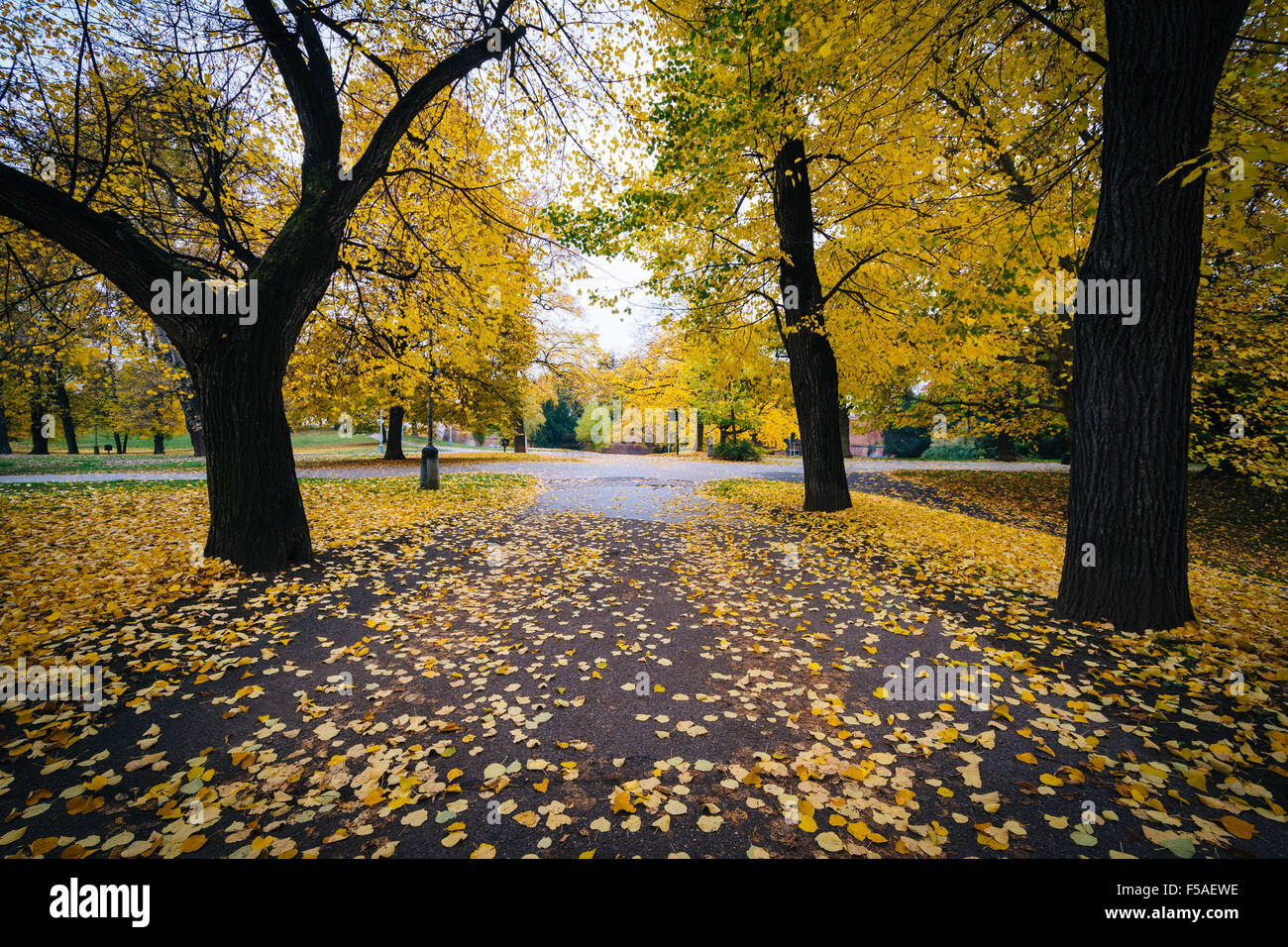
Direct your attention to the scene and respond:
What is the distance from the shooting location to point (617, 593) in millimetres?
6043

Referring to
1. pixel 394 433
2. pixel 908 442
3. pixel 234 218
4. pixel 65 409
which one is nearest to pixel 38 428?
pixel 65 409

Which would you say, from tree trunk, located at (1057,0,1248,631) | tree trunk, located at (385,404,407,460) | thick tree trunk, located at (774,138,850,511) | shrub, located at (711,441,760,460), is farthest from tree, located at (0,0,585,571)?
shrub, located at (711,441,760,460)

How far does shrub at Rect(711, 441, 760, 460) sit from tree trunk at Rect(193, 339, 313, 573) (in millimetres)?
22860

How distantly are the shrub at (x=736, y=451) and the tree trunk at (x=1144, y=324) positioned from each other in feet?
72.5

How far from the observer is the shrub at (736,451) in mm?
26938

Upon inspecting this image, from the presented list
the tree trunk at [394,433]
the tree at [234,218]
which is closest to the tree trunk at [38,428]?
the tree trunk at [394,433]

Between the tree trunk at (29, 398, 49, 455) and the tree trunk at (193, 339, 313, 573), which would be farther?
the tree trunk at (29, 398, 49, 455)

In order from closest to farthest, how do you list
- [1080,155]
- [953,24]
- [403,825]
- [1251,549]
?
[403,825] → [1080,155] → [953,24] → [1251,549]

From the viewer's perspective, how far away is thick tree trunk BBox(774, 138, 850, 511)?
31.1 ft

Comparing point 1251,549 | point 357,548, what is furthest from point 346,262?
point 1251,549

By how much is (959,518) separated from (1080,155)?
7034 millimetres

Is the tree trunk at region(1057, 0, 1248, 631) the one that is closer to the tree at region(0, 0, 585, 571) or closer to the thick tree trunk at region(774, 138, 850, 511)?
the thick tree trunk at region(774, 138, 850, 511)
